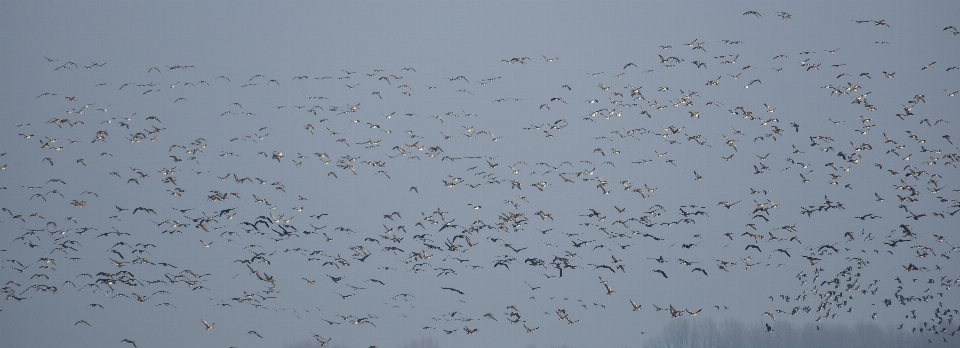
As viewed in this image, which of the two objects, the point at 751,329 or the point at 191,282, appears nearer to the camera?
the point at 191,282

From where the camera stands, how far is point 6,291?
217 feet

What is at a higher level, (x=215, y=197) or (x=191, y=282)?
(x=215, y=197)

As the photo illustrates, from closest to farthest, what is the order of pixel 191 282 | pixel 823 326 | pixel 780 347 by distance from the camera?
pixel 191 282, pixel 780 347, pixel 823 326

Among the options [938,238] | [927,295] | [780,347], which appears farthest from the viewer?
[780,347]

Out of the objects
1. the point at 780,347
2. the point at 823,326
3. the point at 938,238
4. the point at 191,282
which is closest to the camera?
the point at 191,282

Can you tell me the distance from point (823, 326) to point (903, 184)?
82707mm

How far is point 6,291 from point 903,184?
195ft

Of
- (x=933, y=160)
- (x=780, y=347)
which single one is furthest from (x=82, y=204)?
(x=780, y=347)

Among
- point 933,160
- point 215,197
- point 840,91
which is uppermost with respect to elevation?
point 840,91

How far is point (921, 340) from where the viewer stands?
136625 millimetres

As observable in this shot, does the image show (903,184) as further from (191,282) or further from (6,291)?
(6,291)

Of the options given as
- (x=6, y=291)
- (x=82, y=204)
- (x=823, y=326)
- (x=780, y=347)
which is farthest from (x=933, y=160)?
(x=823, y=326)

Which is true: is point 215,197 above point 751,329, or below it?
below

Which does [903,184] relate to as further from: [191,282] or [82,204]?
[82,204]
